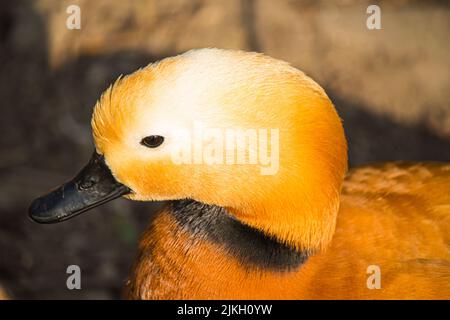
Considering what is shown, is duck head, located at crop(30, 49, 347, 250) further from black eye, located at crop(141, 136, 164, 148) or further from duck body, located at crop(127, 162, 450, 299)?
duck body, located at crop(127, 162, 450, 299)

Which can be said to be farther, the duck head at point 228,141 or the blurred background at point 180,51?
the blurred background at point 180,51

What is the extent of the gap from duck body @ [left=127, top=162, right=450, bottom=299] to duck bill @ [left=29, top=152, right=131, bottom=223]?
0.29 meters

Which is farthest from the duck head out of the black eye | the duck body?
the duck body

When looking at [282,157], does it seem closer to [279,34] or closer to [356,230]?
[356,230]

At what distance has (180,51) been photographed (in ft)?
12.3

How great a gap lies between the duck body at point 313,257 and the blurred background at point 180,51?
122 cm

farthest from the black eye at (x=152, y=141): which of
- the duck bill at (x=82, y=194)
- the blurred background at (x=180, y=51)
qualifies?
the blurred background at (x=180, y=51)

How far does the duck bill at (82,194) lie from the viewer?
204cm

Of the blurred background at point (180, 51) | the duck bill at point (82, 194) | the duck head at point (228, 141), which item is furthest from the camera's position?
the blurred background at point (180, 51)

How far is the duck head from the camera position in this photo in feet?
5.97

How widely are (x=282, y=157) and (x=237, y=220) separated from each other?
0.32 m

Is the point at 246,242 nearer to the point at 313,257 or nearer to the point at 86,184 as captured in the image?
the point at 313,257

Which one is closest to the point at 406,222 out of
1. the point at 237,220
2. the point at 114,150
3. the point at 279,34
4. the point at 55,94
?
the point at 237,220

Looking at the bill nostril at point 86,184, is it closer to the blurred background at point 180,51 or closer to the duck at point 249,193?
the duck at point 249,193
